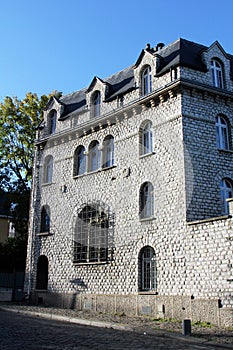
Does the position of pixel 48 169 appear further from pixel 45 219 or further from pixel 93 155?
pixel 93 155

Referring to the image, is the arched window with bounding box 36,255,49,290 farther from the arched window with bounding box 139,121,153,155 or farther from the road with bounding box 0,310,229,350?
the road with bounding box 0,310,229,350

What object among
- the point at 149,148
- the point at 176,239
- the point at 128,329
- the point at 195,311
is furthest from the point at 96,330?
the point at 149,148

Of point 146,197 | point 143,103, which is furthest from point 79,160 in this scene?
point 146,197

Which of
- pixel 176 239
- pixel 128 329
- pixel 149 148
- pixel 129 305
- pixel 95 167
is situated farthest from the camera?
pixel 95 167

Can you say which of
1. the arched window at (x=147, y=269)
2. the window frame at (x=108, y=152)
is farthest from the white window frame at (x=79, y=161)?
the arched window at (x=147, y=269)

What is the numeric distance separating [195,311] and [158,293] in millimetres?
1937

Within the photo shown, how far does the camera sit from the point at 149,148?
17.4 metres

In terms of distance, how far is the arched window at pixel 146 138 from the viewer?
57.3ft

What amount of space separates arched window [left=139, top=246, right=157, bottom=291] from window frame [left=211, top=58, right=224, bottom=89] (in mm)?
7594

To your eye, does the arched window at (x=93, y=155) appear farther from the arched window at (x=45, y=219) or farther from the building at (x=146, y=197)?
the arched window at (x=45, y=219)

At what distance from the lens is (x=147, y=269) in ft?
52.8

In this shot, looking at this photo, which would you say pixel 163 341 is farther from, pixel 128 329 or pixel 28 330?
pixel 28 330

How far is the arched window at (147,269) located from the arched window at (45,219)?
7315 mm

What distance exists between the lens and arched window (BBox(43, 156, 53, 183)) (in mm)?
22962
